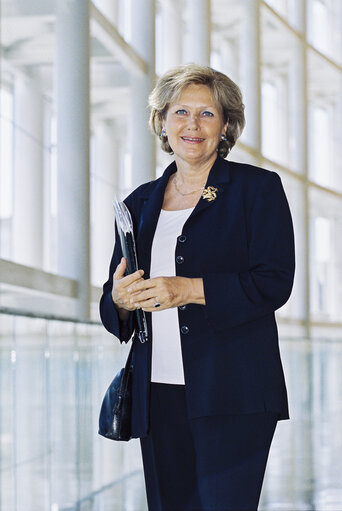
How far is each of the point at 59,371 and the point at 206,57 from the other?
9.30 m

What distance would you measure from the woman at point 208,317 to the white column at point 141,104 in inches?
398

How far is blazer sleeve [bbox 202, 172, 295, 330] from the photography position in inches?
99.3

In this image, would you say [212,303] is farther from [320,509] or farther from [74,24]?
[74,24]

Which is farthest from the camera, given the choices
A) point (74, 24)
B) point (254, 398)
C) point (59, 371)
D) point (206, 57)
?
point (206, 57)

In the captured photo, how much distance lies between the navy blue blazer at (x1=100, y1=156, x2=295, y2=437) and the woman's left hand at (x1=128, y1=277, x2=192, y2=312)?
6cm

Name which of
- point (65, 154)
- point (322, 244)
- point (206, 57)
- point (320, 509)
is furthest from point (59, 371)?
point (322, 244)

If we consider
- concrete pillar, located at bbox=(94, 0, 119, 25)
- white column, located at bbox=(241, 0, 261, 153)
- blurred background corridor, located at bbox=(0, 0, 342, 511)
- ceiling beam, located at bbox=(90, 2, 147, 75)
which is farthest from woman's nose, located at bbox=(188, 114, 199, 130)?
white column, located at bbox=(241, 0, 261, 153)

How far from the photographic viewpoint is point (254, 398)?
2516mm

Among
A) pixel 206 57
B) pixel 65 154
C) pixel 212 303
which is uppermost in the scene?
pixel 206 57

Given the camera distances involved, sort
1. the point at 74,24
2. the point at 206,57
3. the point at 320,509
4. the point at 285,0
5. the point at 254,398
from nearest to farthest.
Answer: the point at 254,398, the point at 320,509, the point at 74,24, the point at 206,57, the point at 285,0

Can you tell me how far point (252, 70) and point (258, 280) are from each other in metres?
16.2

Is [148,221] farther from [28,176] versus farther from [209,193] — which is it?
[28,176]

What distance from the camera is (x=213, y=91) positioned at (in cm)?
271

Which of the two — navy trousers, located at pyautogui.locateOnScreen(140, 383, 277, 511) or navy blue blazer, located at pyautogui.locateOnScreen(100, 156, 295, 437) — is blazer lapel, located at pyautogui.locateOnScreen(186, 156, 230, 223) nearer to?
navy blue blazer, located at pyautogui.locateOnScreen(100, 156, 295, 437)
